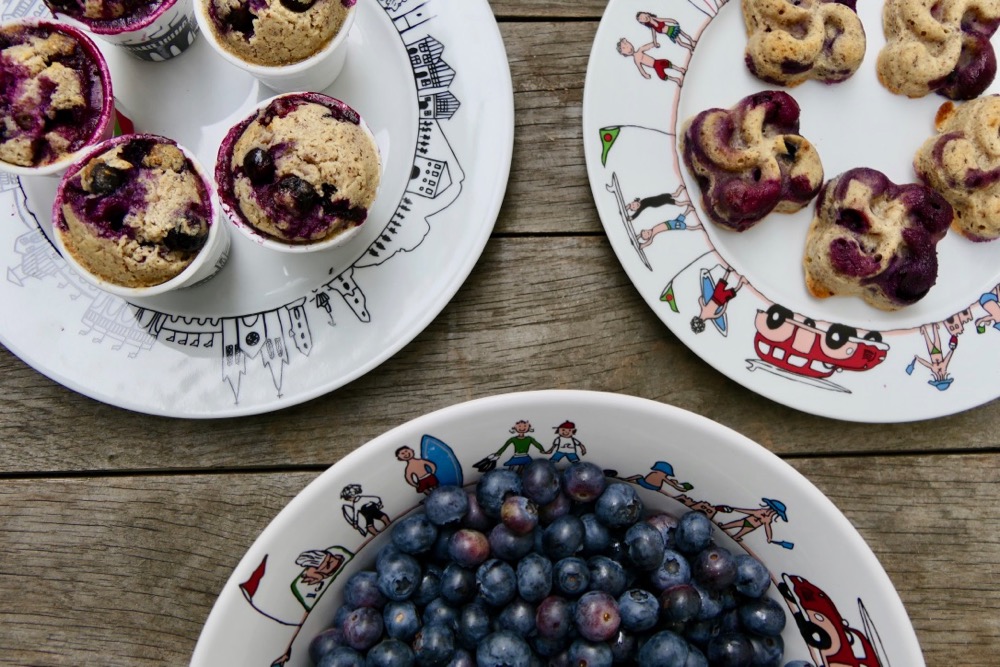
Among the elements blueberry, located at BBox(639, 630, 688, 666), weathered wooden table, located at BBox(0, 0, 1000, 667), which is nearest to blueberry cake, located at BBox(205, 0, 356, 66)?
weathered wooden table, located at BBox(0, 0, 1000, 667)

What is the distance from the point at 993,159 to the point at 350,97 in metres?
0.91

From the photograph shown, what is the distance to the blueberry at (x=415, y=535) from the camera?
32.6 inches

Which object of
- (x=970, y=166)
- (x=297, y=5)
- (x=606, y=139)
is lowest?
(x=970, y=166)

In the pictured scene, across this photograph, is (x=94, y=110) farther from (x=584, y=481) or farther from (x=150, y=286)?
(x=584, y=481)

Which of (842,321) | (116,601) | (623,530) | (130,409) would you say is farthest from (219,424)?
(842,321)

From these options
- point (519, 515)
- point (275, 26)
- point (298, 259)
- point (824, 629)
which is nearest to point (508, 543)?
point (519, 515)

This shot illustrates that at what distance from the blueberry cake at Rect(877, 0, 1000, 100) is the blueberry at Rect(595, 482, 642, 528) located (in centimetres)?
73

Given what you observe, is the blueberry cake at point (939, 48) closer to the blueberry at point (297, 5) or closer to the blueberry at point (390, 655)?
the blueberry at point (297, 5)

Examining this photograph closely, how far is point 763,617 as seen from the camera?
83 centimetres

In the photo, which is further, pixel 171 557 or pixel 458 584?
pixel 171 557

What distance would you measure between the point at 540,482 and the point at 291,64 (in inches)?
23.8

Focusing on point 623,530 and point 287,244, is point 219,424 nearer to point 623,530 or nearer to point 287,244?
point 287,244

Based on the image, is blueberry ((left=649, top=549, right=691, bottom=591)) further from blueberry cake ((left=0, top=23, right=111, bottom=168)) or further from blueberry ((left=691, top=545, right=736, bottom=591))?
blueberry cake ((left=0, top=23, right=111, bottom=168))

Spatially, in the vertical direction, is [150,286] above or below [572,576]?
above
